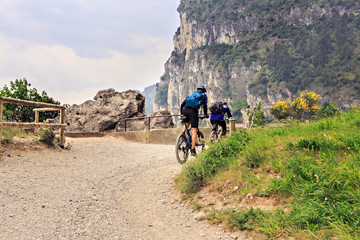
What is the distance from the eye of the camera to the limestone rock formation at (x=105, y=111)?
746 inches

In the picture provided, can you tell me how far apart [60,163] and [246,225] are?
20.4 ft

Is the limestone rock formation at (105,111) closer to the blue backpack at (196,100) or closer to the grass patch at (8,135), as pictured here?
the grass patch at (8,135)

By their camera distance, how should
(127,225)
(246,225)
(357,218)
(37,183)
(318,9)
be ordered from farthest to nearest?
(318,9), (37,183), (127,225), (246,225), (357,218)

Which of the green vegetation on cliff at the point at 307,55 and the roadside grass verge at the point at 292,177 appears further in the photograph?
the green vegetation on cliff at the point at 307,55

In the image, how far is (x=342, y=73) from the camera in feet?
407

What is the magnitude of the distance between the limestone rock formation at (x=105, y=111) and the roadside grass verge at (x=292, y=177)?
13.7 metres

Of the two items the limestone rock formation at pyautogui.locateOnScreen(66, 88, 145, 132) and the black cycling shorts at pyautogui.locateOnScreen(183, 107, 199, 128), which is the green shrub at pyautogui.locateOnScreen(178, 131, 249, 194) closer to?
Result: the black cycling shorts at pyautogui.locateOnScreen(183, 107, 199, 128)

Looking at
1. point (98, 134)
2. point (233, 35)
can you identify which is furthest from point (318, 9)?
point (98, 134)

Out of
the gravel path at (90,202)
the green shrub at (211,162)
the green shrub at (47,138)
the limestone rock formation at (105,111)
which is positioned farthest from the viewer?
the limestone rock formation at (105,111)

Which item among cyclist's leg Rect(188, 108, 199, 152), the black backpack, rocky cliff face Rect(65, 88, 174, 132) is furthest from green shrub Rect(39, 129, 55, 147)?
rocky cliff face Rect(65, 88, 174, 132)

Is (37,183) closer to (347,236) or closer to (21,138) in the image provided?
(21,138)

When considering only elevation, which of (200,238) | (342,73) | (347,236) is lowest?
(200,238)

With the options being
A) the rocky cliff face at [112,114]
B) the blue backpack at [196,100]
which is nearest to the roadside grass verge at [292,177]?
the blue backpack at [196,100]

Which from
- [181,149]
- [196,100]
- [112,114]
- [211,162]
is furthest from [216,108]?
[112,114]
